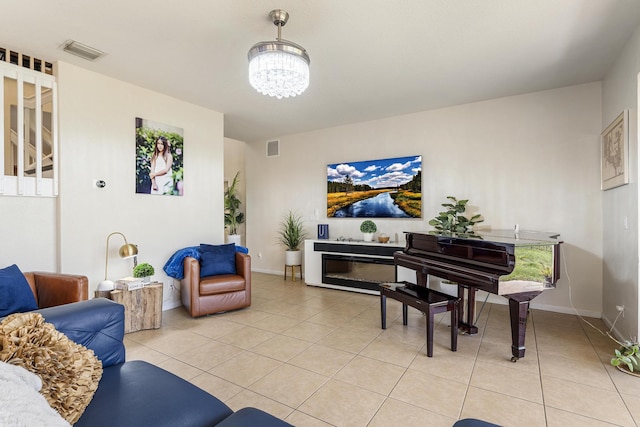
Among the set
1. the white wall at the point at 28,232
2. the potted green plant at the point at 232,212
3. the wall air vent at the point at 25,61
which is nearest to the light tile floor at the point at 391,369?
the white wall at the point at 28,232

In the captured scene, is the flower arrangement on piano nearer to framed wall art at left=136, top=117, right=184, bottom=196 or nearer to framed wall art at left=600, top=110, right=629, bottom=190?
framed wall art at left=600, top=110, right=629, bottom=190

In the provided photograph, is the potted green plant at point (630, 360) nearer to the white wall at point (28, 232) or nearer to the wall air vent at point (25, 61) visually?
the white wall at point (28, 232)

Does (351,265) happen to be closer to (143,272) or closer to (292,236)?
(292,236)

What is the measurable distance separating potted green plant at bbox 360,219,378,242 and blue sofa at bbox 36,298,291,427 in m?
3.67

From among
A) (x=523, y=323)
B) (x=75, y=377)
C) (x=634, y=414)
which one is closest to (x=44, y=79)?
(x=75, y=377)

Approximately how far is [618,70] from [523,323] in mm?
2696

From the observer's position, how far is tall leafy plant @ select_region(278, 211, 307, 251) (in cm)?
570

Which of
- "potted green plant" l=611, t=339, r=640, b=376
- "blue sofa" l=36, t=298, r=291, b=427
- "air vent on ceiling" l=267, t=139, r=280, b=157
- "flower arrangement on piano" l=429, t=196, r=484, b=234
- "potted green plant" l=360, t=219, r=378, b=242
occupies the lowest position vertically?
"potted green plant" l=611, t=339, r=640, b=376

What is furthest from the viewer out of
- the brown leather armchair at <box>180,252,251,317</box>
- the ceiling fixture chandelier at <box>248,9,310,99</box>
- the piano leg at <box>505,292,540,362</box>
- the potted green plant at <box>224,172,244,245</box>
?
the potted green plant at <box>224,172,244,245</box>

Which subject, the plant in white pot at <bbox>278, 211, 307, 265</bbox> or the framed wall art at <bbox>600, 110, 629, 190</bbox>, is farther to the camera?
the plant in white pot at <bbox>278, 211, 307, 265</bbox>

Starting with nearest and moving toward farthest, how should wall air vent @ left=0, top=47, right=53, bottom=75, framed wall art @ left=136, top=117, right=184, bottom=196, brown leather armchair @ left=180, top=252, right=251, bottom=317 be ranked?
wall air vent @ left=0, top=47, right=53, bottom=75 < brown leather armchair @ left=180, top=252, right=251, bottom=317 < framed wall art @ left=136, top=117, right=184, bottom=196

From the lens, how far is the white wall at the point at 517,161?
366 cm

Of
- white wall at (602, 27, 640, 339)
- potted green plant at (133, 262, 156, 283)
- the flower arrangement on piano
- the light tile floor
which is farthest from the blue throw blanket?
white wall at (602, 27, 640, 339)

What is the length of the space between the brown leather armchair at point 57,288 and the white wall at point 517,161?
374 centimetres
